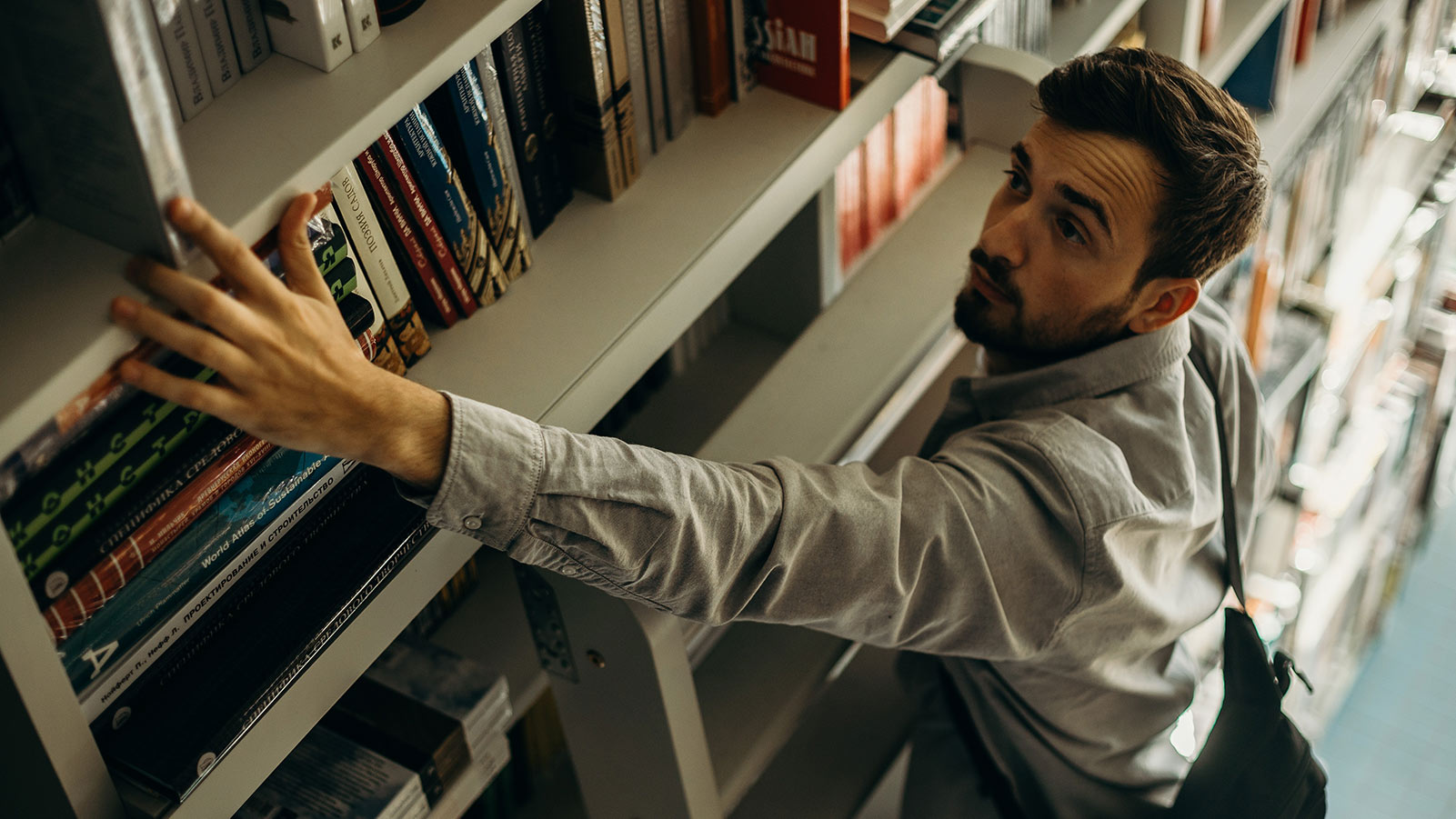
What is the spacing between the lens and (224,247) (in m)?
0.71

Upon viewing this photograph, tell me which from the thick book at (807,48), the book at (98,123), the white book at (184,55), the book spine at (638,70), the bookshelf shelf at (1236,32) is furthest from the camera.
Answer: the bookshelf shelf at (1236,32)

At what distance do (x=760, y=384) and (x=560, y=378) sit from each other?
0.45m

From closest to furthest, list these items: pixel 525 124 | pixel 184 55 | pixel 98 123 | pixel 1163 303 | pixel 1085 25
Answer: pixel 98 123 → pixel 184 55 → pixel 525 124 → pixel 1163 303 → pixel 1085 25

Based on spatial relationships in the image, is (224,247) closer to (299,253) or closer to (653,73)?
(299,253)

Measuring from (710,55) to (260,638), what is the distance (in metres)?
0.69

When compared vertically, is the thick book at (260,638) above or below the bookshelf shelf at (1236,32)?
above

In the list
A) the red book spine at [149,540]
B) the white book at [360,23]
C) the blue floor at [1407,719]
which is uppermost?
the white book at [360,23]

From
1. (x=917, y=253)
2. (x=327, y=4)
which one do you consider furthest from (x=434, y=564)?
(x=917, y=253)

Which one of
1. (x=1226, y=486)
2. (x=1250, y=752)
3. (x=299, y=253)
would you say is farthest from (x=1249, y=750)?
(x=299, y=253)

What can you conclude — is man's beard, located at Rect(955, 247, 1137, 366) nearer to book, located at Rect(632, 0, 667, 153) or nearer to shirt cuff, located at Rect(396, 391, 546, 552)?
book, located at Rect(632, 0, 667, 153)

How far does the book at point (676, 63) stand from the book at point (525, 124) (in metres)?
0.16

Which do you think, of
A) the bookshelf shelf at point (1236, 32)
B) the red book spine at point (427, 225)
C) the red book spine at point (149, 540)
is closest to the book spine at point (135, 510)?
the red book spine at point (149, 540)

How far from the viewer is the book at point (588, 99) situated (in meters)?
1.04

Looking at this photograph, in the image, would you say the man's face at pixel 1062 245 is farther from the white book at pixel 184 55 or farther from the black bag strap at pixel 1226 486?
the white book at pixel 184 55
